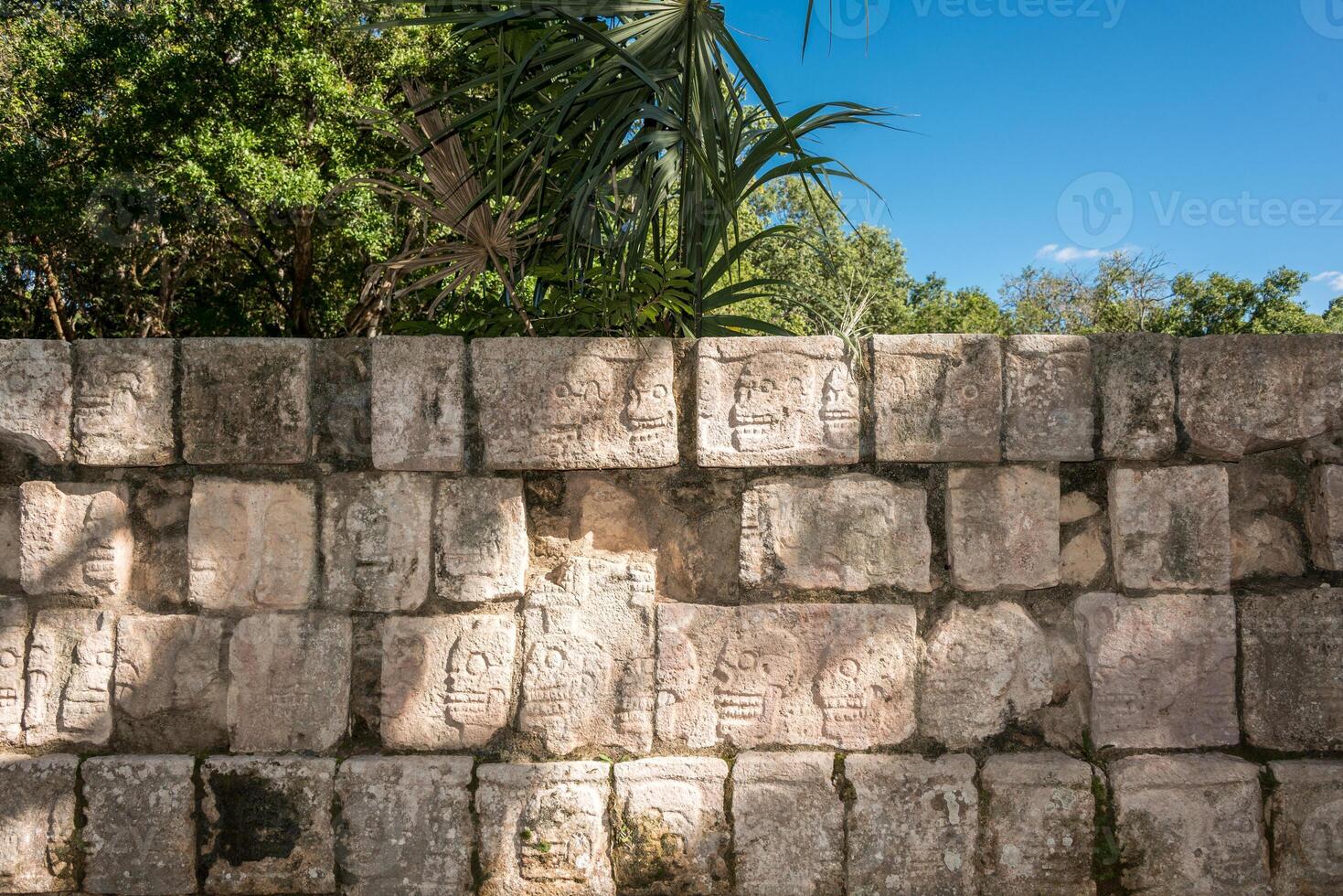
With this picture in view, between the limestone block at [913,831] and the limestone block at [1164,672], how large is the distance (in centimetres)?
48

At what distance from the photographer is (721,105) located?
119 inches

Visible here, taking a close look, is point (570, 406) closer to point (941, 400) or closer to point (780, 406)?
point (780, 406)

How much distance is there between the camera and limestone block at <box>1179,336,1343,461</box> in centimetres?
273

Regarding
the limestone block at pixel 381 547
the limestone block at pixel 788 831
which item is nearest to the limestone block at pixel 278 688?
the limestone block at pixel 381 547

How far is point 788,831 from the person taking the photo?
268 cm

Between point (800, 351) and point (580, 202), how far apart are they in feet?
2.73

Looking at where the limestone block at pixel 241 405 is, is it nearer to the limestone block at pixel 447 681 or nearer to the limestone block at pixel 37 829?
the limestone block at pixel 447 681

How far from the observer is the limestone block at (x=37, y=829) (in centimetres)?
272

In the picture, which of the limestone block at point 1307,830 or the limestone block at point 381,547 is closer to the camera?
the limestone block at point 1307,830

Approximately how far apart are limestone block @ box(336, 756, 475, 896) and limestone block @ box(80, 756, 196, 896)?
457 millimetres

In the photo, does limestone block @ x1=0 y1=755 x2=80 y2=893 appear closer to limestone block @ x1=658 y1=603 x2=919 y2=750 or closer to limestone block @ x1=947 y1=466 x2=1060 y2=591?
limestone block @ x1=658 y1=603 x2=919 y2=750

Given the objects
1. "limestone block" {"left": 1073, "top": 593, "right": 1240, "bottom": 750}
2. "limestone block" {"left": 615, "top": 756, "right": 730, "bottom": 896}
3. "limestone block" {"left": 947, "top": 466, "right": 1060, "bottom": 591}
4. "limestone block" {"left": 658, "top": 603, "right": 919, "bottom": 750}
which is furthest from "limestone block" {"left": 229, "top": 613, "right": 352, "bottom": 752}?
"limestone block" {"left": 1073, "top": 593, "right": 1240, "bottom": 750}

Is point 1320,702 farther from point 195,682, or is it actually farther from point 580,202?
point 195,682

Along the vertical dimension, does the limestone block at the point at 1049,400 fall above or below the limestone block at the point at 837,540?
above
